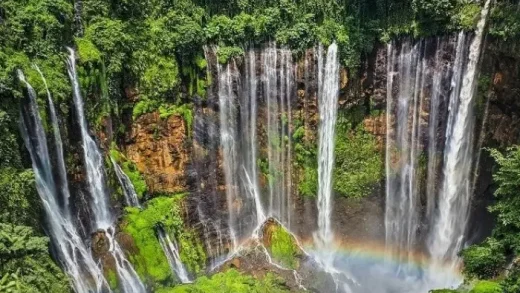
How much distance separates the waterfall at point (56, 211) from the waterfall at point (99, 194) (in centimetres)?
80

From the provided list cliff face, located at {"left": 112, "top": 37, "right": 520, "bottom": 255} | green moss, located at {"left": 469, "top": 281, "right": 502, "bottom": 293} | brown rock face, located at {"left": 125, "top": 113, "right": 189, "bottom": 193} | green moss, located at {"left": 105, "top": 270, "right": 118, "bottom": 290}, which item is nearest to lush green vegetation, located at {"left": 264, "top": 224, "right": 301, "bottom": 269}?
cliff face, located at {"left": 112, "top": 37, "right": 520, "bottom": 255}

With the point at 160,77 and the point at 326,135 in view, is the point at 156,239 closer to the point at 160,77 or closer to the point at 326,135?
the point at 160,77

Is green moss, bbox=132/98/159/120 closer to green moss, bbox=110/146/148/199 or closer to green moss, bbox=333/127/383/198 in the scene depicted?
green moss, bbox=110/146/148/199

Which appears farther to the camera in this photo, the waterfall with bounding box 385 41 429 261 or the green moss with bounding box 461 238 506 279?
the waterfall with bounding box 385 41 429 261

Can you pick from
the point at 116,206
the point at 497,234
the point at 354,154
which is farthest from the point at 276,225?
the point at 497,234

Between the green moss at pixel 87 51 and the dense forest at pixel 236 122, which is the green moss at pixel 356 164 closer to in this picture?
the dense forest at pixel 236 122

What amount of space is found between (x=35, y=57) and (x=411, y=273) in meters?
15.8

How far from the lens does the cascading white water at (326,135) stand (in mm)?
21125

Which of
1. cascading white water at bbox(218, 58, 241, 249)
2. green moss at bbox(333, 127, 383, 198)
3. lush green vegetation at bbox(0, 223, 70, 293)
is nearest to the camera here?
lush green vegetation at bbox(0, 223, 70, 293)

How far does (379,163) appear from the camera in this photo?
72.4ft

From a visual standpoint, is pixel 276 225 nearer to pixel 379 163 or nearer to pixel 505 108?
pixel 379 163

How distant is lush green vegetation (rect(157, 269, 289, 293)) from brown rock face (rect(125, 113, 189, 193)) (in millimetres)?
4382

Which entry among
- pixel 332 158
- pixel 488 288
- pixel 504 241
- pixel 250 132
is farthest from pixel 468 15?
pixel 488 288

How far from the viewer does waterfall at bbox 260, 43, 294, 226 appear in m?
21.1
